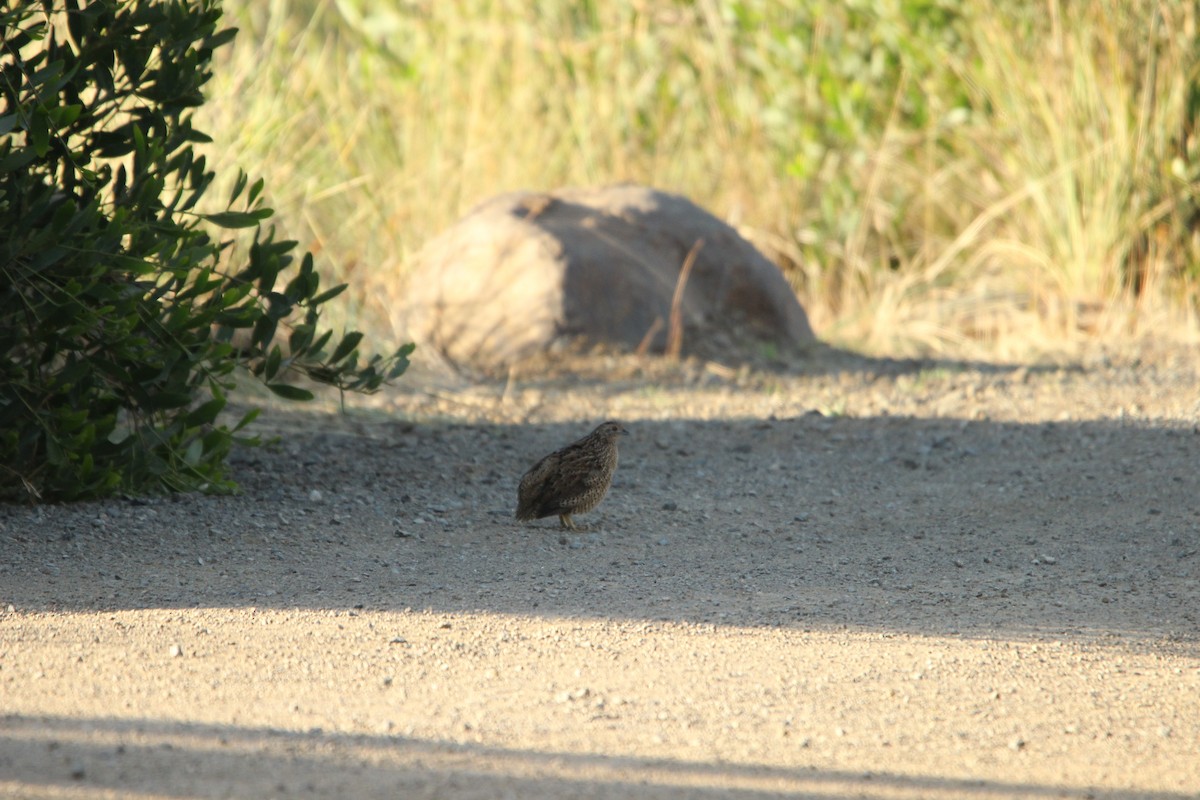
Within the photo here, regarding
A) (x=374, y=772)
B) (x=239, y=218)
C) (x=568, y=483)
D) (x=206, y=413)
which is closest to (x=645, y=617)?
(x=568, y=483)

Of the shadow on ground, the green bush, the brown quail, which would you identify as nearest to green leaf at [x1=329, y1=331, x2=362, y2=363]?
the green bush

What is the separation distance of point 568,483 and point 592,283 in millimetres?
3398

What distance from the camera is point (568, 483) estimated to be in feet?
16.6

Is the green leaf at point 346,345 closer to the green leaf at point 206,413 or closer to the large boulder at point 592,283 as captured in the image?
the green leaf at point 206,413

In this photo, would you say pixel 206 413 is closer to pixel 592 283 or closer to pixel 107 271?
pixel 107 271

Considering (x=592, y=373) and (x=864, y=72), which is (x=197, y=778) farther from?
(x=864, y=72)

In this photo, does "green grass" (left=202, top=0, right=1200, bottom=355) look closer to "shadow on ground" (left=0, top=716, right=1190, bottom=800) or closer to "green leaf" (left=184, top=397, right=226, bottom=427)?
"green leaf" (left=184, top=397, right=226, bottom=427)

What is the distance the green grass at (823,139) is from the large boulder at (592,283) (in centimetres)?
53

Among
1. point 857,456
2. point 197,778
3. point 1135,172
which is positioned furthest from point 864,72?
point 197,778

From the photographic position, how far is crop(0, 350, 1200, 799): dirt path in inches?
118

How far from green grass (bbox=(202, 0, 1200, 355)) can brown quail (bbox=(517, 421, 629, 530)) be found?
3.69 m

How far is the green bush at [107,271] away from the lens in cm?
455

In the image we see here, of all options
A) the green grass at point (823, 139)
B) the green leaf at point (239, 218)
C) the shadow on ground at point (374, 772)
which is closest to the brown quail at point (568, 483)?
the green leaf at point (239, 218)

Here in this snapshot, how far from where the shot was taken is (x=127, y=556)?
184 inches
